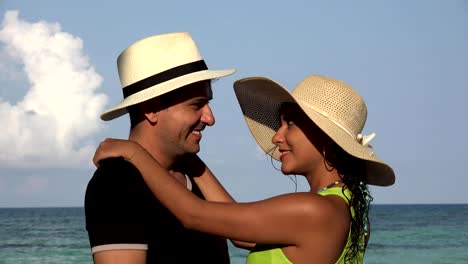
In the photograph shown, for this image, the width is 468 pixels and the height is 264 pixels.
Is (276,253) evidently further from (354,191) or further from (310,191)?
(354,191)

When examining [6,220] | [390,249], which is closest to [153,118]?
[390,249]

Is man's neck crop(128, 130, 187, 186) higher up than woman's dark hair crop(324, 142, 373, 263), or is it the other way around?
man's neck crop(128, 130, 187, 186)

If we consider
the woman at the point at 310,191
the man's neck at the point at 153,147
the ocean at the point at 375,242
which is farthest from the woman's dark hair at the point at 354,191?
the ocean at the point at 375,242

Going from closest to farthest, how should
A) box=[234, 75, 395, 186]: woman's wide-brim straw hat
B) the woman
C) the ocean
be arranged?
the woman, box=[234, 75, 395, 186]: woman's wide-brim straw hat, the ocean

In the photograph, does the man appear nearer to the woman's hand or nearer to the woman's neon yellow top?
the woman's hand

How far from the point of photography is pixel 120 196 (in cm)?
372

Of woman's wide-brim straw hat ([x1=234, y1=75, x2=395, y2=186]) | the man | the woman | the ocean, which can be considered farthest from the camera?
the ocean

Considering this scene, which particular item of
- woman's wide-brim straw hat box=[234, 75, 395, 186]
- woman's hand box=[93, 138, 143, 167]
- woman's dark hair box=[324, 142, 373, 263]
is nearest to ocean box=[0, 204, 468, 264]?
woman's wide-brim straw hat box=[234, 75, 395, 186]

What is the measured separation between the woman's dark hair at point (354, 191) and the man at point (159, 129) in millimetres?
586

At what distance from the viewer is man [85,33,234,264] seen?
3.74m

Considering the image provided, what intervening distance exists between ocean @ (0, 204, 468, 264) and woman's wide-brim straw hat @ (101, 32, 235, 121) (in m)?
24.3

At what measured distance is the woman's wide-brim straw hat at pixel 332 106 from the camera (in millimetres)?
4043

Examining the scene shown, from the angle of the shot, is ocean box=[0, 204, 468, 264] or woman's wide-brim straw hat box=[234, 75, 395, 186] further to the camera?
ocean box=[0, 204, 468, 264]

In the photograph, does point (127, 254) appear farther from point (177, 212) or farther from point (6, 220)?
point (6, 220)
